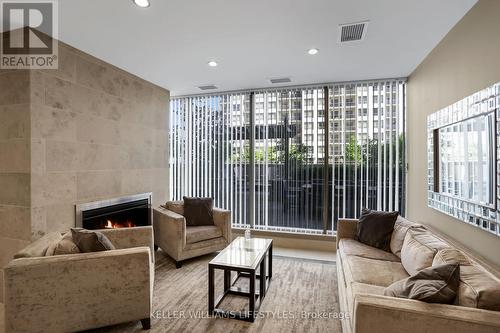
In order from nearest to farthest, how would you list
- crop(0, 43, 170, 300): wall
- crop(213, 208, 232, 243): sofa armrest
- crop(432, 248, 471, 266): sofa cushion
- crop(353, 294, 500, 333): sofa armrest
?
crop(353, 294, 500, 333): sofa armrest → crop(432, 248, 471, 266): sofa cushion → crop(0, 43, 170, 300): wall → crop(213, 208, 232, 243): sofa armrest

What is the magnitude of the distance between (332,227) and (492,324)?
3.14 m

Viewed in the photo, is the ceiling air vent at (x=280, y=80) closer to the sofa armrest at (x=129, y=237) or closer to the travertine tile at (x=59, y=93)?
the travertine tile at (x=59, y=93)

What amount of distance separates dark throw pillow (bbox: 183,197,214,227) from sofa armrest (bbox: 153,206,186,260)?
366 millimetres

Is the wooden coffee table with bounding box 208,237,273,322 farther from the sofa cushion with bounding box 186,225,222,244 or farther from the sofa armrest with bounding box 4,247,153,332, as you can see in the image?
the sofa cushion with bounding box 186,225,222,244

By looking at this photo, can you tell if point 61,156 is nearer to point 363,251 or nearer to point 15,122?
A: point 15,122

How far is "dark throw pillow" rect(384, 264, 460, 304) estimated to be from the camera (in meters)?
1.50

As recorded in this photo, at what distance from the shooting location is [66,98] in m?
3.03

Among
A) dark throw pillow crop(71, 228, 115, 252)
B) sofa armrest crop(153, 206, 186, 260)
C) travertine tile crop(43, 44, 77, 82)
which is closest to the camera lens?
dark throw pillow crop(71, 228, 115, 252)

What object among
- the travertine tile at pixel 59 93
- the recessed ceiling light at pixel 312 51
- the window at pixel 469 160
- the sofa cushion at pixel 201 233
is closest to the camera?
the window at pixel 469 160

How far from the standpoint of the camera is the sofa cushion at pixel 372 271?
7.17 ft

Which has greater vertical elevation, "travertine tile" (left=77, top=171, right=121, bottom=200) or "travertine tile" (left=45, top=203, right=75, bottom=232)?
"travertine tile" (left=77, top=171, right=121, bottom=200)

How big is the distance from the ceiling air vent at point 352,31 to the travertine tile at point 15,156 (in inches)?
135

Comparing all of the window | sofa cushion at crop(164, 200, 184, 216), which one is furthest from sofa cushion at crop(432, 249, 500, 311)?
sofa cushion at crop(164, 200, 184, 216)

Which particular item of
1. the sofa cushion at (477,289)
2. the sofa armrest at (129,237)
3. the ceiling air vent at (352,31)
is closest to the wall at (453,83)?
the sofa cushion at (477,289)
